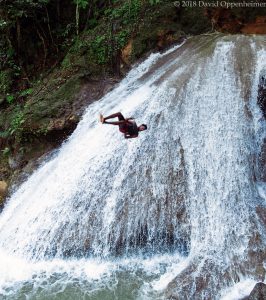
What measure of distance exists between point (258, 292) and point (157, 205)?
2640mm

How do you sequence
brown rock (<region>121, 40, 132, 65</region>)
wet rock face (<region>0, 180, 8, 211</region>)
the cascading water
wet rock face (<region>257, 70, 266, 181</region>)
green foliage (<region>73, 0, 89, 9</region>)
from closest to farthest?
the cascading water, wet rock face (<region>257, 70, 266, 181</region>), wet rock face (<region>0, 180, 8, 211</region>), brown rock (<region>121, 40, 132, 65</region>), green foliage (<region>73, 0, 89, 9</region>)

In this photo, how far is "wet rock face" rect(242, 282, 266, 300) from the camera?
6.58 metres

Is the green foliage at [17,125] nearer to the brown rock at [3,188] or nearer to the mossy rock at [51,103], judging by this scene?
the mossy rock at [51,103]

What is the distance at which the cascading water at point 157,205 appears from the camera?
7.67m

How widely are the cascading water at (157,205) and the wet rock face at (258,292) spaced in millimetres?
557

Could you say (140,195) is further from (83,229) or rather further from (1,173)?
(1,173)

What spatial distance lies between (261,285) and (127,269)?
250cm

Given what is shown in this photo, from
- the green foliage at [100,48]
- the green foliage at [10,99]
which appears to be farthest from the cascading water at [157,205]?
the green foliage at [10,99]

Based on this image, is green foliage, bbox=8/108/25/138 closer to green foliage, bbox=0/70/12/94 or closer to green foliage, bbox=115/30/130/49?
green foliage, bbox=0/70/12/94

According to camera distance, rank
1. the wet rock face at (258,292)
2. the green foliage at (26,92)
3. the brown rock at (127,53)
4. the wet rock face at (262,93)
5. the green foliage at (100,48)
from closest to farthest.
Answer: the wet rock face at (258,292)
the wet rock face at (262,93)
the brown rock at (127,53)
the green foliage at (100,48)
the green foliage at (26,92)

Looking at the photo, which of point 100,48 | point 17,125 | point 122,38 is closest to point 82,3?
point 100,48

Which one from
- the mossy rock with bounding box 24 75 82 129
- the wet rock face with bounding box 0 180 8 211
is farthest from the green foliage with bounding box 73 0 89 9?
the wet rock face with bounding box 0 180 8 211

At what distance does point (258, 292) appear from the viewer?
6621mm

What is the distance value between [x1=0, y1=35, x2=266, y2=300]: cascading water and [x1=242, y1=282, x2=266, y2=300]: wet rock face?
0.56m
